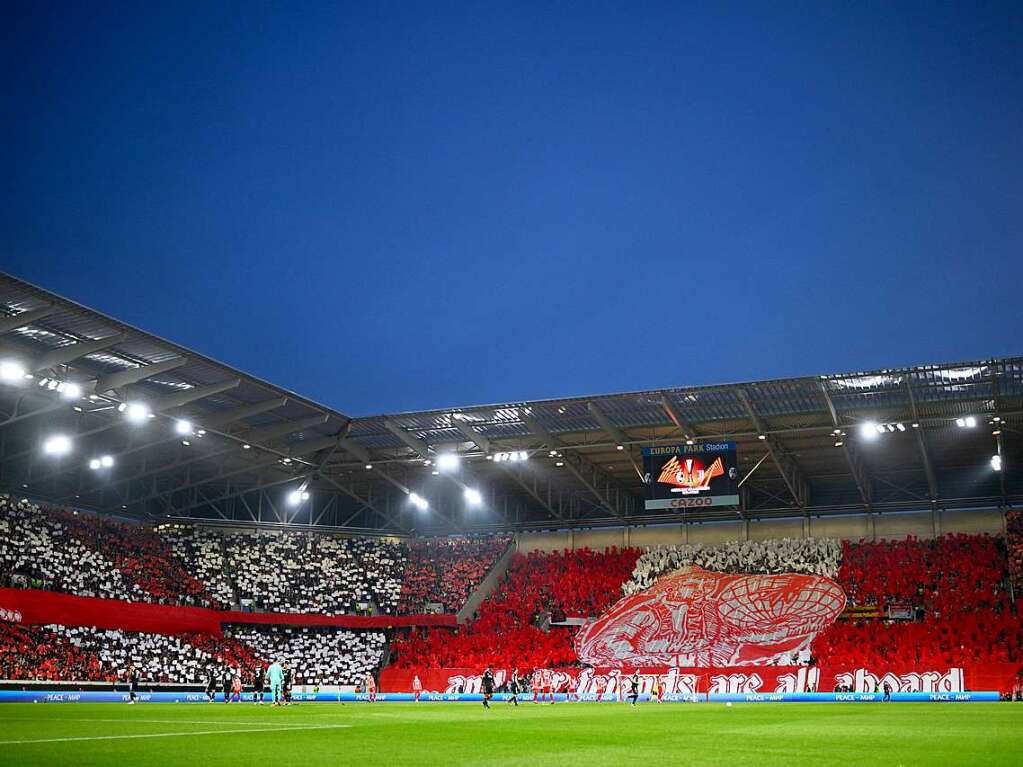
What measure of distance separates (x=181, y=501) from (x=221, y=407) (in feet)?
53.2

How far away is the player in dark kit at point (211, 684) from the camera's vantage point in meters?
44.2

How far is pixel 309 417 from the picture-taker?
46.6 meters

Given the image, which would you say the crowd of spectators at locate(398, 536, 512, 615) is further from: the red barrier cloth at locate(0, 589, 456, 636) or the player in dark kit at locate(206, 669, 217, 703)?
the player in dark kit at locate(206, 669, 217, 703)

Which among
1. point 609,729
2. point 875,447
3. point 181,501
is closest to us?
point 609,729

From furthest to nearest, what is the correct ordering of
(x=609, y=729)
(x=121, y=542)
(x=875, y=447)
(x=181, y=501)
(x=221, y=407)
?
(x=181, y=501) < (x=121, y=542) < (x=875, y=447) < (x=221, y=407) < (x=609, y=729)

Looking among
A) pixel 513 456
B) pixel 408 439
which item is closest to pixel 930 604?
pixel 513 456

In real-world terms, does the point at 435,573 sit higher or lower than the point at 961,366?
lower

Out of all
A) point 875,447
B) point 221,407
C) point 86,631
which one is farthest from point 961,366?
point 86,631

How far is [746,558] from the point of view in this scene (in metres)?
54.7

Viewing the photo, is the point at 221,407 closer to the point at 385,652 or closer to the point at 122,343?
the point at 122,343

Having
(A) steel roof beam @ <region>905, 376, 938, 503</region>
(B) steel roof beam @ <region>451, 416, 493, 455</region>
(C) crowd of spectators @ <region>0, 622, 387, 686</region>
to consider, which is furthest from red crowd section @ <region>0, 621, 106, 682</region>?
(A) steel roof beam @ <region>905, 376, 938, 503</region>

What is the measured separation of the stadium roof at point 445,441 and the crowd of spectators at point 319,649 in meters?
8.05

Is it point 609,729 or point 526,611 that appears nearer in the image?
point 609,729

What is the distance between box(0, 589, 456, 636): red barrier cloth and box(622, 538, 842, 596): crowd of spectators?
12.2 meters
